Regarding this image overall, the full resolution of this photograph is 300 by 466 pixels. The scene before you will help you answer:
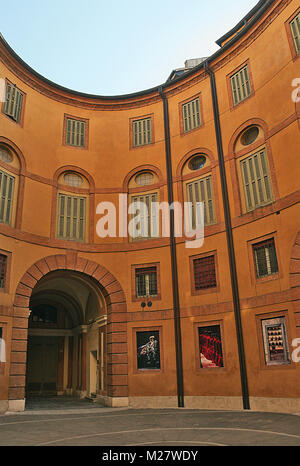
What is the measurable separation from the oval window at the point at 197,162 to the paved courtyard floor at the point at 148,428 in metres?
11.6

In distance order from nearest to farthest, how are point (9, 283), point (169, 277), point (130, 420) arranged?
1. point (130, 420)
2. point (9, 283)
3. point (169, 277)

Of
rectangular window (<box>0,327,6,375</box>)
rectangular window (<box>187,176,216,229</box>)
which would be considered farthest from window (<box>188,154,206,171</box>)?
rectangular window (<box>0,327,6,375</box>)

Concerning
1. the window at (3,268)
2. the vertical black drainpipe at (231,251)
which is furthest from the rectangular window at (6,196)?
the vertical black drainpipe at (231,251)

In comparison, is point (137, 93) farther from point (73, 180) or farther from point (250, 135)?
point (250, 135)

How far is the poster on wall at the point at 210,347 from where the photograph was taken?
16.9 metres

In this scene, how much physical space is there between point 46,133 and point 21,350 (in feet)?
36.2

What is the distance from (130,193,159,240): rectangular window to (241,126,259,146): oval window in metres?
5.38

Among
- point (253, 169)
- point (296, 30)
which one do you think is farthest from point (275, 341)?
point (296, 30)

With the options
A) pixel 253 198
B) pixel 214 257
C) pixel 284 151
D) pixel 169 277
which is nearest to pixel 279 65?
pixel 284 151

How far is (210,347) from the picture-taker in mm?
17250

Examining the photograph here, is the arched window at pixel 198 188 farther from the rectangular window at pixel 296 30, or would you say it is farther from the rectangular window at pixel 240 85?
the rectangular window at pixel 296 30

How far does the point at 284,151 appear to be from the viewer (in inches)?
629

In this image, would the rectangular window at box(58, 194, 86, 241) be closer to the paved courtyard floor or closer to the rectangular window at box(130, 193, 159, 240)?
the rectangular window at box(130, 193, 159, 240)

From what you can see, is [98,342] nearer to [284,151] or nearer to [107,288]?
[107,288]
